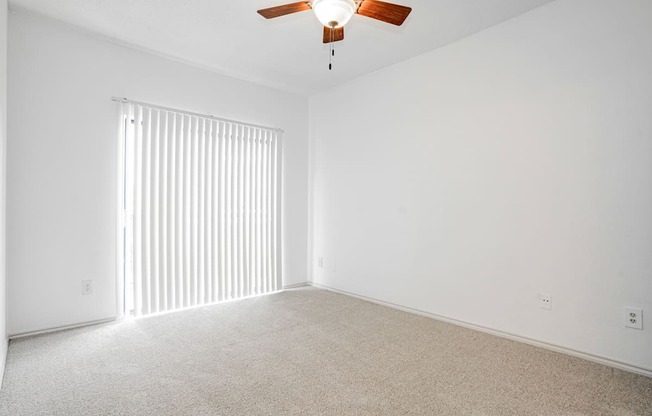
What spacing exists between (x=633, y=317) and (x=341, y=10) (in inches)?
102

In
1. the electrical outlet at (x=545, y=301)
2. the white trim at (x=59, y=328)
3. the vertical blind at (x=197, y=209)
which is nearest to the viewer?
the electrical outlet at (x=545, y=301)

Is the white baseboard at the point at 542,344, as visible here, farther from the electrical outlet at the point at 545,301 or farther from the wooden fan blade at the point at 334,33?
the wooden fan blade at the point at 334,33

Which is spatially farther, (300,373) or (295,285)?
(295,285)

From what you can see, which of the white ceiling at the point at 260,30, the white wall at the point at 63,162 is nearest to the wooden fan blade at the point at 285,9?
the white ceiling at the point at 260,30

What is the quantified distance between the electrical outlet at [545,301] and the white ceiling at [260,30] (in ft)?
6.96

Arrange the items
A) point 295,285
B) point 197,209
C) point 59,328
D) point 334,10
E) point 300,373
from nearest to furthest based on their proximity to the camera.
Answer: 1. point 334,10
2. point 300,373
3. point 59,328
4. point 197,209
5. point 295,285

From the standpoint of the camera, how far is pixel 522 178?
262 centimetres

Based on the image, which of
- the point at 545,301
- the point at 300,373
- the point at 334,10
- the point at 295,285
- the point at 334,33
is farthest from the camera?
the point at 295,285

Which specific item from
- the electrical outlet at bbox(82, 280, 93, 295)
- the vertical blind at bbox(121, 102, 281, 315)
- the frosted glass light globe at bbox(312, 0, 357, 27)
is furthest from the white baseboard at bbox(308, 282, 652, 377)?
the electrical outlet at bbox(82, 280, 93, 295)

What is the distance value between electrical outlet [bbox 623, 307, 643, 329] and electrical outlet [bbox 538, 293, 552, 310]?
41cm

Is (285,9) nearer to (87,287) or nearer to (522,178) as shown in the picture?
(522,178)

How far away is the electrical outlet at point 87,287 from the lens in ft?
9.46

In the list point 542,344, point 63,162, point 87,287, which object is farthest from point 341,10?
point 87,287

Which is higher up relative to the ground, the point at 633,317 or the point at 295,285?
the point at 633,317
